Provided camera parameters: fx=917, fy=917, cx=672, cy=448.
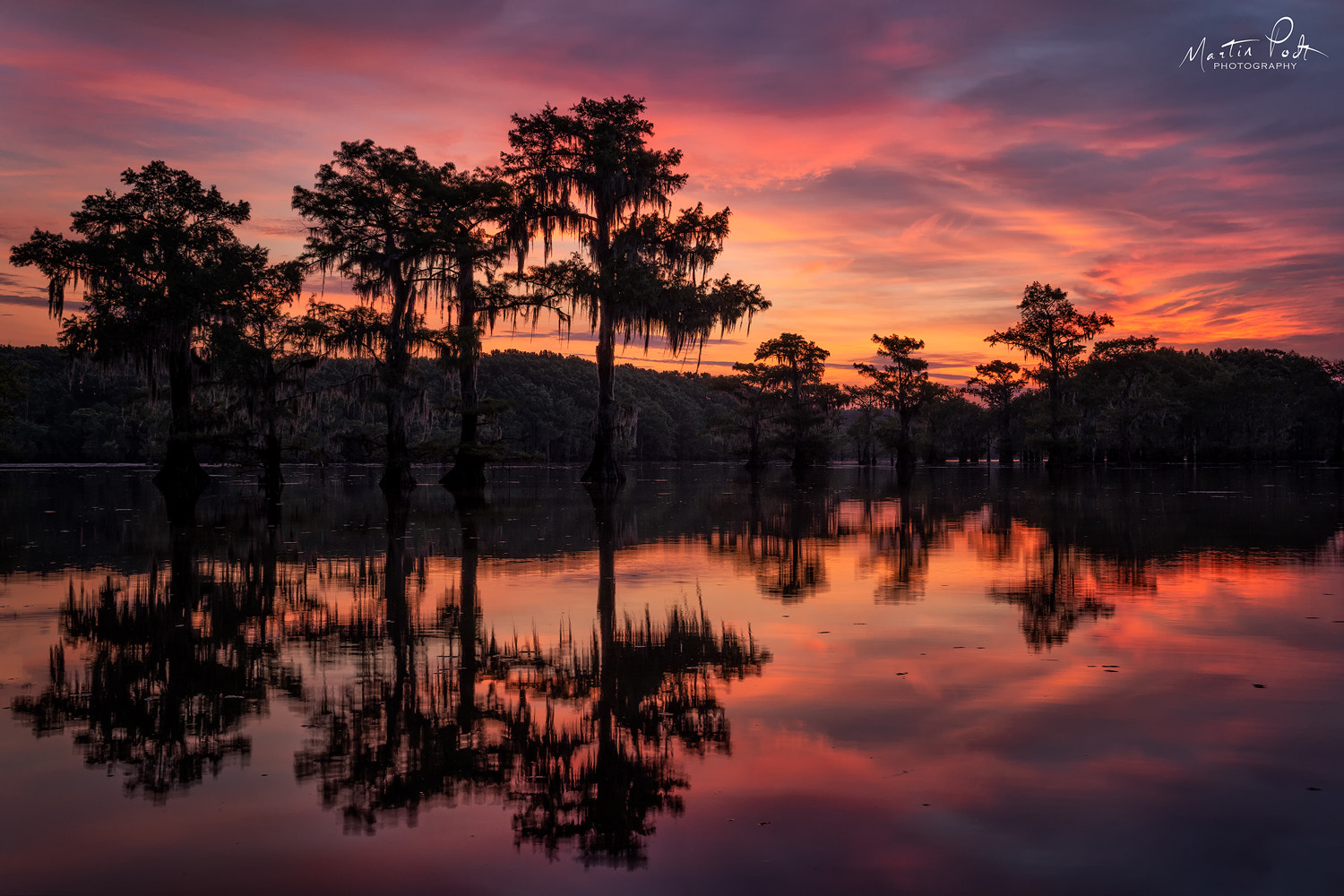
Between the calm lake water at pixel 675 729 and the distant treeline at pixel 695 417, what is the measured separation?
26247 mm

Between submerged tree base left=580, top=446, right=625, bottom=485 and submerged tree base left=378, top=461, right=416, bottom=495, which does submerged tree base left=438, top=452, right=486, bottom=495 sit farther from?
submerged tree base left=580, top=446, right=625, bottom=485

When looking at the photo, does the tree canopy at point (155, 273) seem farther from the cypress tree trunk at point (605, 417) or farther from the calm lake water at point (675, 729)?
the calm lake water at point (675, 729)

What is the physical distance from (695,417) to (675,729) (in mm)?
166523

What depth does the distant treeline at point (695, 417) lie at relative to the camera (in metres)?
37.6

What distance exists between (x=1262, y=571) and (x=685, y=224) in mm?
30349

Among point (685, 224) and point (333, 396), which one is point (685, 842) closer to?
point (333, 396)

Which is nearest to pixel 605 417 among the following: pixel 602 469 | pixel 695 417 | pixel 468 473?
pixel 602 469

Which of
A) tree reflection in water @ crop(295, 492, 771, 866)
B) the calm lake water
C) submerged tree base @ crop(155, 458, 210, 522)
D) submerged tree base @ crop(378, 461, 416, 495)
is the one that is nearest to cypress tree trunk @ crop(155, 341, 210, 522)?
submerged tree base @ crop(155, 458, 210, 522)

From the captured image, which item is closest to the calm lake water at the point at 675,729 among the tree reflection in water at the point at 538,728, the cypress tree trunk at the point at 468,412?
the tree reflection in water at the point at 538,728

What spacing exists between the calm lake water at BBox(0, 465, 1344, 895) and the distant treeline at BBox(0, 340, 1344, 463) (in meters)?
26.2

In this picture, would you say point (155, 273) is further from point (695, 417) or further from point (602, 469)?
point (695, 417)

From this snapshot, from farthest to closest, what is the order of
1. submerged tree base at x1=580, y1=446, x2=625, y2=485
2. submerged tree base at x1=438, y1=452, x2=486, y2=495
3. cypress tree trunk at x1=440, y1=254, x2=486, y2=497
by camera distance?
submerged tree base at x1=580, y1=446, x2=625, y2=485
submerged tree base at x1=438, y1=452, x2=486, y2=495
cypress tree trunk at x1=440, y1=254, x2=486, y2=497

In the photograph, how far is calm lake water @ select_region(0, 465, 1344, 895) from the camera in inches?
148

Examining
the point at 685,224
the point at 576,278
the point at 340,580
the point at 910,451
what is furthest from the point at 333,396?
the point at 910,451
